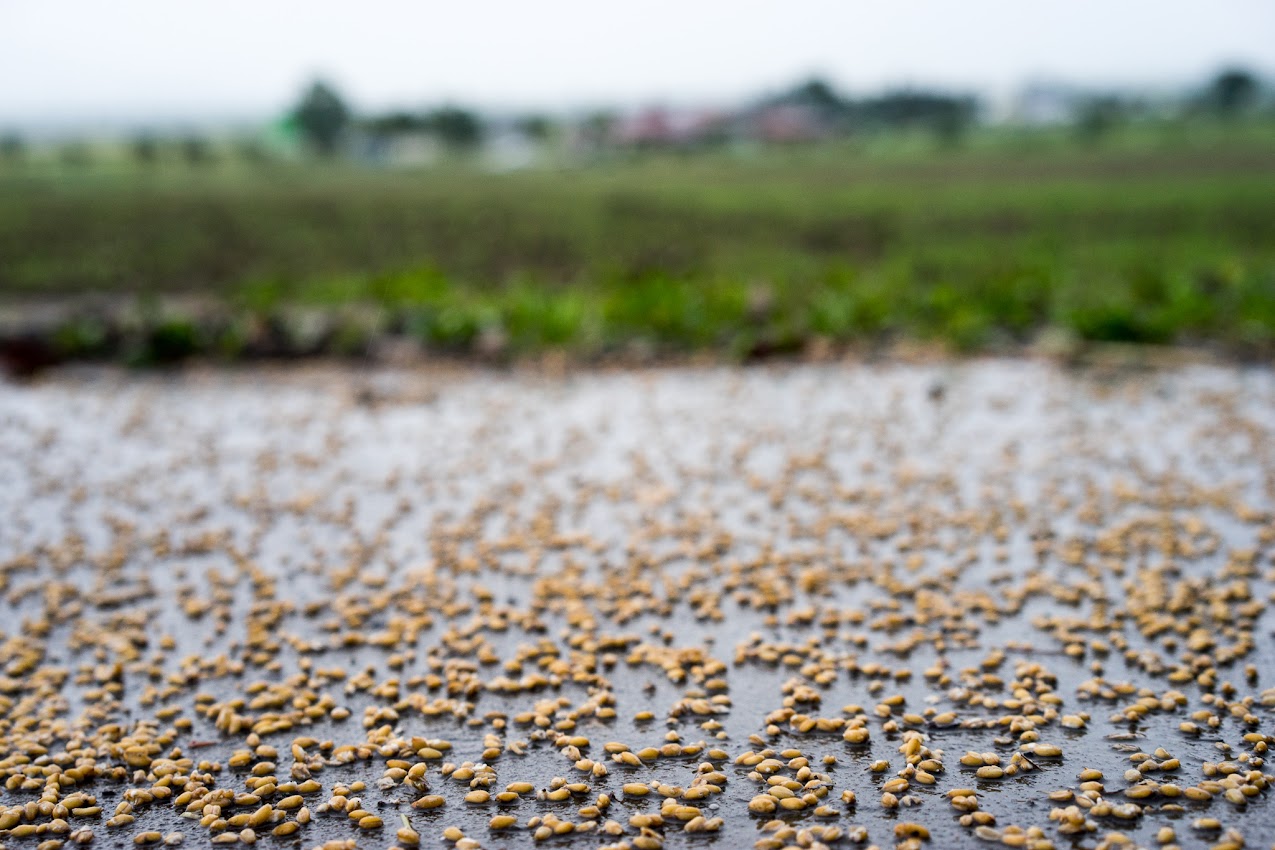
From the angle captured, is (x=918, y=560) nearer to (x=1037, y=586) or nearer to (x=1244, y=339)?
(x=1037, y=586)

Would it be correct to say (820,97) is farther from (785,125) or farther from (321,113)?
(321,113)

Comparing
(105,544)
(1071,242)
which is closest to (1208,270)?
(1071,242)

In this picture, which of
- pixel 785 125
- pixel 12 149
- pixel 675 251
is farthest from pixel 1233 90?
pixel 12 149

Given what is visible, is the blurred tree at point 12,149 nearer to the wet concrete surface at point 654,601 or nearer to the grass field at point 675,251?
the grass field at point 675,251

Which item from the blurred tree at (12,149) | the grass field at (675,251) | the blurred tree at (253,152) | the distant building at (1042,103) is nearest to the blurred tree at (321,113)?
the blurred tree at (253,152)

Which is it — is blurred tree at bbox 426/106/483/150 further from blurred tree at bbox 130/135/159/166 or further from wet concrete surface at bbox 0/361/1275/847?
wet concrete surface at bbox 0/361/1275/847

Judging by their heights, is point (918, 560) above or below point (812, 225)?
below
